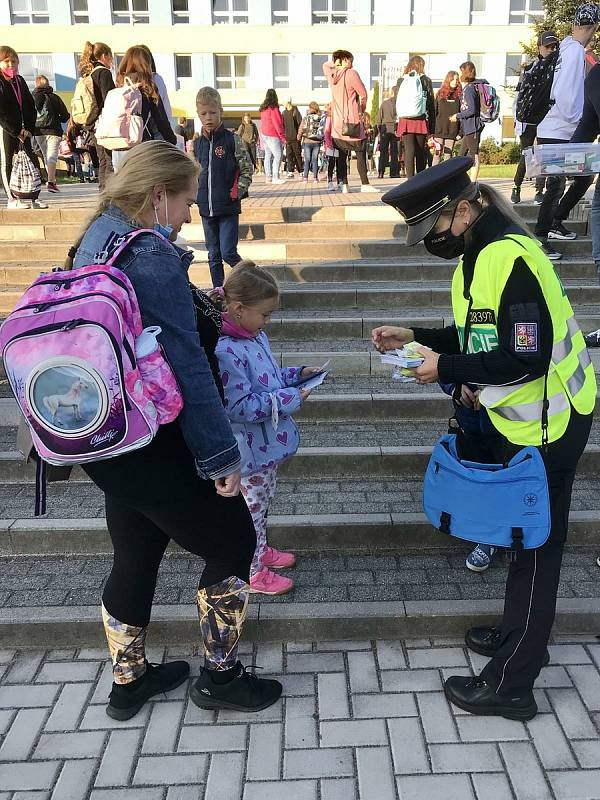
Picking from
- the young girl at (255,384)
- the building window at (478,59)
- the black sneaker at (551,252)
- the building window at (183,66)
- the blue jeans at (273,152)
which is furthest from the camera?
the building window at (183,66)

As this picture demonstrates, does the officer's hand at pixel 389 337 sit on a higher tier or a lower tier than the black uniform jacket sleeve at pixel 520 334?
lower

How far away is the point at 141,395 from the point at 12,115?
762 centimetres

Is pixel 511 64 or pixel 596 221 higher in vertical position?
pixel 511 64

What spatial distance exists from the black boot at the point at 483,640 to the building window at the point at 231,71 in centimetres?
4080

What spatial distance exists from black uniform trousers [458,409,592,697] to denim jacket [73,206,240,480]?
1.05 m

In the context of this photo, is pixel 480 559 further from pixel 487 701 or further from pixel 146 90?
pixel 146 90

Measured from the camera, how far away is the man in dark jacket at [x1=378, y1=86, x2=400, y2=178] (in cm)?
1369

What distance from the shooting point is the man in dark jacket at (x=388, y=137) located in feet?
44.9

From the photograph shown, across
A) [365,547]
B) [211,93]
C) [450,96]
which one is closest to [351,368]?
[365,547]

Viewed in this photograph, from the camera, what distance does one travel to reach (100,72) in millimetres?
7668

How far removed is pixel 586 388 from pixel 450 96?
10.5 meters

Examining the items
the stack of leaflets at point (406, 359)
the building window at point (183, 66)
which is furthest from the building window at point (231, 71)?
the stack of leaflets at point (406, 359)

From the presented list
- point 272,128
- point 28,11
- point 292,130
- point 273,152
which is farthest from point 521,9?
point 272,128

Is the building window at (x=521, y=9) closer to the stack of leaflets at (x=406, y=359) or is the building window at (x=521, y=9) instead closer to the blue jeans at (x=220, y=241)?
the blue jeans at (x=220, y=241)
